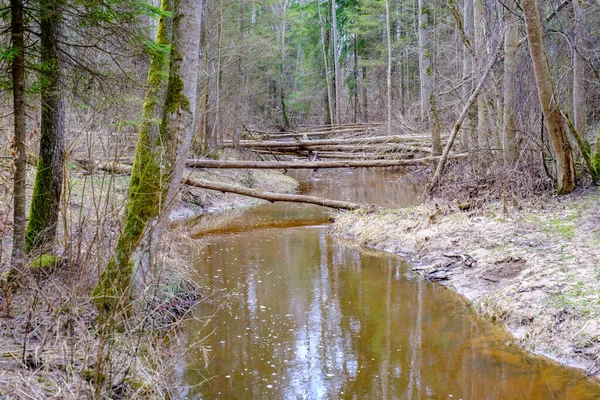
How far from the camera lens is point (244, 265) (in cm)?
891

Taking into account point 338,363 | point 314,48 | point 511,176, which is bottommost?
point 338,363

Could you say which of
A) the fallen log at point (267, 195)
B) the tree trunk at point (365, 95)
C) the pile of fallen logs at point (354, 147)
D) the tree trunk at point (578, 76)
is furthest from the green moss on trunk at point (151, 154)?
the tree trunk at point (365, 95)

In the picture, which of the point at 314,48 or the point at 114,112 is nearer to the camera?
the point at 114,112

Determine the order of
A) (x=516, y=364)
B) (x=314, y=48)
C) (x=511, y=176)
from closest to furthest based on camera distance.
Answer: (x=516, y=364) < (x=511, y=176) < (x=314, y=48)

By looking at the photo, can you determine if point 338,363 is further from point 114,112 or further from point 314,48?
point 314,48

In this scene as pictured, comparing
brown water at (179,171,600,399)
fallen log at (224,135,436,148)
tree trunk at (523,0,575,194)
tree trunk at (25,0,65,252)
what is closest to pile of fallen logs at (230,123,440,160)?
fallen log at (224,135,436,148)

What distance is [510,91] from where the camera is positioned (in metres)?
10.0

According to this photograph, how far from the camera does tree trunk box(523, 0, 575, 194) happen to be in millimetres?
7844

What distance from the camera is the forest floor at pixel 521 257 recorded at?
529 cm

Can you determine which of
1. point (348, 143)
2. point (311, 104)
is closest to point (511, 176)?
point (348, 143)

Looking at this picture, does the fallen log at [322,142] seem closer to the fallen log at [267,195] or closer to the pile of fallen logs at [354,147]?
the pile of fallen logs at [354,147]

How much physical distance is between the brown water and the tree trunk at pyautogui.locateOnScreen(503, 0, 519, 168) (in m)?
3.21

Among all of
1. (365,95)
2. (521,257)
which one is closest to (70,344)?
(521,257)

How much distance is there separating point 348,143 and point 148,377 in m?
19.9
